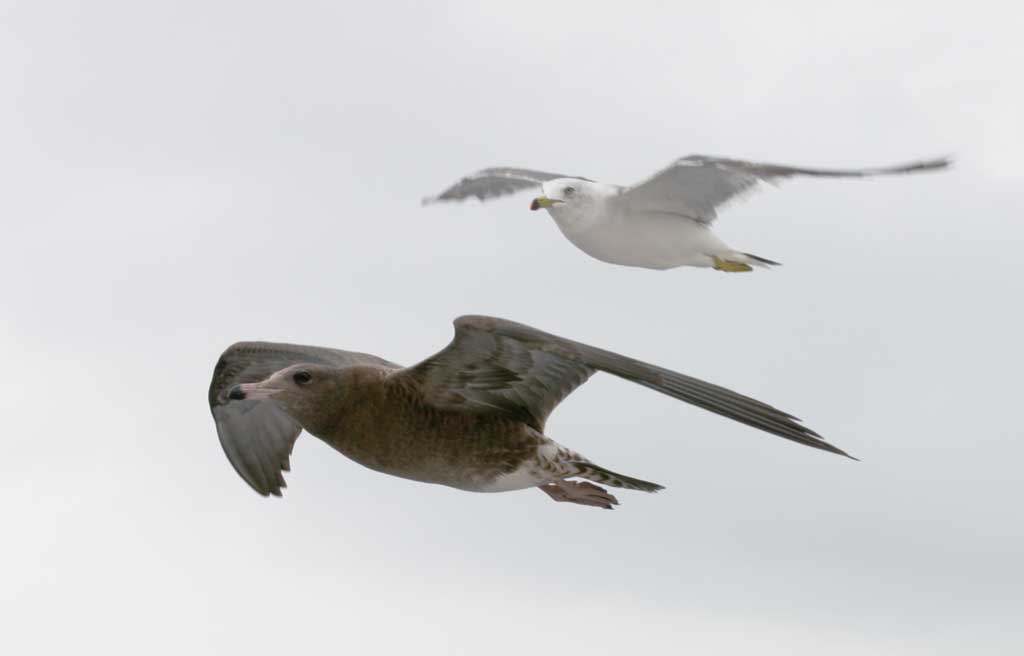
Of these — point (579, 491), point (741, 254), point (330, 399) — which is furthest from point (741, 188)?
point (330, 399)

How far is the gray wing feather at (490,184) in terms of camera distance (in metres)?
18.7

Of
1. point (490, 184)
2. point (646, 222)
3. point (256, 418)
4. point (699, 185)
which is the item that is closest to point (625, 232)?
point (646, 222)

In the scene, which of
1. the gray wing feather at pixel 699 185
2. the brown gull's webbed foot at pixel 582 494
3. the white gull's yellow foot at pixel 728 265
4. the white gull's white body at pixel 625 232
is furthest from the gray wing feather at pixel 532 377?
the white gull's yellow foot at pixel 728 265

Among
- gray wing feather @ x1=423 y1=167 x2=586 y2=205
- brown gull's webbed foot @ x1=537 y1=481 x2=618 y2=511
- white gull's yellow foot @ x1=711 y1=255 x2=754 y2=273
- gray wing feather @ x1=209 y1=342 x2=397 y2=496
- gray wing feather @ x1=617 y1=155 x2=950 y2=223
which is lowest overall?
brown gull's webbed foot @ x1=537 y1=481 x2=618 y2=511

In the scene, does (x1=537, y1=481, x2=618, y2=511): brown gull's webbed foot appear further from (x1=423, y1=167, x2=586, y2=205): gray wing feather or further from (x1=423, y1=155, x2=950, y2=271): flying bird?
(x1=423, y1=167, x2=586, y2=205): gray wing feather

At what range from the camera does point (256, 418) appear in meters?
15.0

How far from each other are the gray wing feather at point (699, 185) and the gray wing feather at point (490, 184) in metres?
1.88

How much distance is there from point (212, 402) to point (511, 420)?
3.89 meters

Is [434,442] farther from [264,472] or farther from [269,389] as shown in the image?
[264,472]

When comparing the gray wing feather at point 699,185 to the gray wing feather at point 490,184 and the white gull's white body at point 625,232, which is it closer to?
the white gull's white body at point 625,232

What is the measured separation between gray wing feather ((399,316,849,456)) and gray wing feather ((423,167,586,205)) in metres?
6.51

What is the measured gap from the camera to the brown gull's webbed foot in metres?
13.1

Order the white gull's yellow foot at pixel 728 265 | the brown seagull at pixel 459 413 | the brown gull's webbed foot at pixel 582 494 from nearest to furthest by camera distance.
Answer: the brown seagull at pixel 459 413 < the brown gull's webbed foot at pixel 582 494 < the white gull's yellow foot at pixel 728 265

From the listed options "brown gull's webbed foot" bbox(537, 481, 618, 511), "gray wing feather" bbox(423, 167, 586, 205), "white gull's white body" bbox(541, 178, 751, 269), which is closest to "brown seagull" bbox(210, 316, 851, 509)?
"brown gull's webbed foot" bbox(537, 481, 618, 511)
